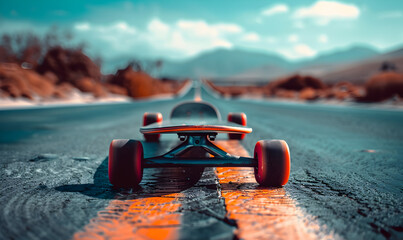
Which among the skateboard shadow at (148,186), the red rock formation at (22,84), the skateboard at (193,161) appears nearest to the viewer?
the skateboard shadow at (148,186)

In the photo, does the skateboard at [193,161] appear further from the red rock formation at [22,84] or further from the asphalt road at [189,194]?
the red rock formation at [22,84]

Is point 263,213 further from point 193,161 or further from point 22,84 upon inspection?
point 22,84

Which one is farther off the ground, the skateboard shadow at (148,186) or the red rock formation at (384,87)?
the red rock formation at (384,87)

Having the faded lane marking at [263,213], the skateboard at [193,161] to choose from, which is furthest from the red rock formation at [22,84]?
the faded lane marking at [263,213]

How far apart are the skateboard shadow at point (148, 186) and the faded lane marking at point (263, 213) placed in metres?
0.39

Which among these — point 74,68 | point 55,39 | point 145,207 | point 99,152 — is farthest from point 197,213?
point 55,39

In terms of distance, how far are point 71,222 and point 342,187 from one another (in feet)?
7.90

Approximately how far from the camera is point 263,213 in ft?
8.02

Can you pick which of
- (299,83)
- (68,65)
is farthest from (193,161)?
(299,83)

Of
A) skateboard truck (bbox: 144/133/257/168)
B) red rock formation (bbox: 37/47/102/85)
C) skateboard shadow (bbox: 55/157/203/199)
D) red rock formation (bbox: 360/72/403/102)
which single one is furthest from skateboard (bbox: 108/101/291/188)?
red rock formation (bbox: 37/47/102/85)

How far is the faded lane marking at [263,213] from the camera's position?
2.09 meters

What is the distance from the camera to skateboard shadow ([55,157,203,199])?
115 inches

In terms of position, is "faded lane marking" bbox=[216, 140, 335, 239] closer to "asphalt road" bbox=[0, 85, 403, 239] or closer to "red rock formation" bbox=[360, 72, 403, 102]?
"asphalt road" bbox=[0, 85, 403, 239]

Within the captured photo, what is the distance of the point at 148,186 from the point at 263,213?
123 centimetres
